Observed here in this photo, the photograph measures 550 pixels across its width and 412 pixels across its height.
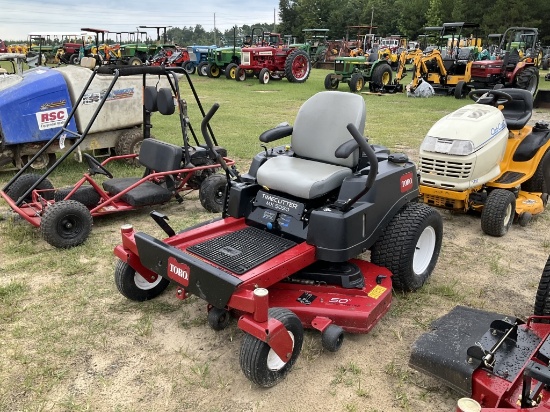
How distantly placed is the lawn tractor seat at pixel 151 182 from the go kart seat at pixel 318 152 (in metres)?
1.52

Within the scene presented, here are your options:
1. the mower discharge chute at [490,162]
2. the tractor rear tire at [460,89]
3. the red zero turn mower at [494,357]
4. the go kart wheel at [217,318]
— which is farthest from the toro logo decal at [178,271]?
the tractor rear tire at [460,89]

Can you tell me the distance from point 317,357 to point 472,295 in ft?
4.49

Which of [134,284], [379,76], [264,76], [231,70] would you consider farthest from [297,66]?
[134,284]

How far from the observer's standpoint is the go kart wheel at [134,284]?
10.6 ft

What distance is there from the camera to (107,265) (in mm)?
3898

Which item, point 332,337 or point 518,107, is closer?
point 332,337

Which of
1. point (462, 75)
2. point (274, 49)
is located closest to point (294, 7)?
point (274, 49)

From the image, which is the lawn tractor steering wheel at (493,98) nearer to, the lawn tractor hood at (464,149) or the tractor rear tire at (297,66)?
the lawn tractor hood at (464,149)

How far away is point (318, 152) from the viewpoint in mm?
3559

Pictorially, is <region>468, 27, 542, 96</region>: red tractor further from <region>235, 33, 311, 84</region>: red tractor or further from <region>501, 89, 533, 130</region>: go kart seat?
<region>501, 89, 533, 130</region>: go kart seat

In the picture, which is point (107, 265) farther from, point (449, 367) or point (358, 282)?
point (449, 367)

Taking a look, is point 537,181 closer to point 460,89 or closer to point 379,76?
point 460,89

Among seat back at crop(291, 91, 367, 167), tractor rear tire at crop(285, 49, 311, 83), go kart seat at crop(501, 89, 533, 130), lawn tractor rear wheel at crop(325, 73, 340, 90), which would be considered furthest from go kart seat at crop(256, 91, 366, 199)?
tractor rear tire at crop(285, 49, 311, 83)

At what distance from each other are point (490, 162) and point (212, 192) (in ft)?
8.56
